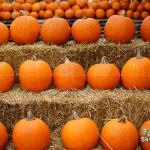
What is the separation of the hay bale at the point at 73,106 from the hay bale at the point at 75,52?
585 millimetres

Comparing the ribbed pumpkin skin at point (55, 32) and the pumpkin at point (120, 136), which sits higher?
the ribbed pumpkin skin at point (55, 32)

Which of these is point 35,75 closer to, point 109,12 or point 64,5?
point 109,12

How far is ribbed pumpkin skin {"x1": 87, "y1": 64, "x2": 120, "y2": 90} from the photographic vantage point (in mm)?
3953

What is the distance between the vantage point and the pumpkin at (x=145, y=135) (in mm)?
3500

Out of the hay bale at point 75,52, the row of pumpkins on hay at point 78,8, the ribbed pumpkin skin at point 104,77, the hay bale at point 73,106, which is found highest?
the row of pumpkins on hay at point 78,8

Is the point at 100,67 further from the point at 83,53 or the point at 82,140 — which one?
the point at 82,140

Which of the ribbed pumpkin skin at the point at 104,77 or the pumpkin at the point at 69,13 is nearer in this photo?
the ribbed pumpkin skin at the point at 104,77

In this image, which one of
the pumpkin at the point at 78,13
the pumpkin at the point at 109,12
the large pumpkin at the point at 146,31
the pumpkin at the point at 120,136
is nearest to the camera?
the pumpkin at the point at 120,136

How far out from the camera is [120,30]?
178 inches

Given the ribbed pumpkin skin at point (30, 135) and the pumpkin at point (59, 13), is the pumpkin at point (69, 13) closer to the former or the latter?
the pumpkin at point (59, 13)

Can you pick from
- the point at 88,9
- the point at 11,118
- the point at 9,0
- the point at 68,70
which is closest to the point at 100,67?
the point at 68,70

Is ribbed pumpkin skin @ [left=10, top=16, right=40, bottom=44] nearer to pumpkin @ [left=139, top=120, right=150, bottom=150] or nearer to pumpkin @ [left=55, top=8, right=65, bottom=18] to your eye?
pumpkin @ [left=139, top=120, right=150, bottom=150]

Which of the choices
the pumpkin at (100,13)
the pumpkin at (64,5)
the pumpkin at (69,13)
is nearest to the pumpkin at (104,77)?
the pumpkin at (100,13)

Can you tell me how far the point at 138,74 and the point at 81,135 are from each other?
0.89 m
